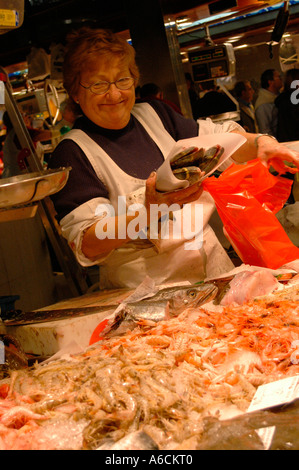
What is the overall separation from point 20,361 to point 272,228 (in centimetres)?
138

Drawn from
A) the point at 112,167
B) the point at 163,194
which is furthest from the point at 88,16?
the point at 163,194

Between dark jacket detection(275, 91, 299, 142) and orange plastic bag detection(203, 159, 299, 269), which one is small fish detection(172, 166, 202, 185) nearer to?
orange plastic bag detection(203, 159, 299, 269)

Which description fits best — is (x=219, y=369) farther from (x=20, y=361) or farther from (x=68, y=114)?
(x=68, y=114)

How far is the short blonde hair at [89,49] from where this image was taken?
2.63m

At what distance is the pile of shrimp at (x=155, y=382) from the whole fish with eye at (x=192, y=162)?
570 millimetres

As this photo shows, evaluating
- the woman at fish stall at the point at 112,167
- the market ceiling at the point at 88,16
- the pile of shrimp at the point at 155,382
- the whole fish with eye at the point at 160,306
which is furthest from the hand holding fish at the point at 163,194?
the market ceiling at the point at 88,16

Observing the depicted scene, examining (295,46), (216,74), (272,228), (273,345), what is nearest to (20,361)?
(273,345)

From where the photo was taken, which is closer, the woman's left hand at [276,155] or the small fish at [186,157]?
the small fish at [186,157]

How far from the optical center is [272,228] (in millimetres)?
2582

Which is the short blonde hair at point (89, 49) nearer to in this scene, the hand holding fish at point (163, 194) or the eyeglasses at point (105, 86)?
the eyeglasses at point (105, 86)

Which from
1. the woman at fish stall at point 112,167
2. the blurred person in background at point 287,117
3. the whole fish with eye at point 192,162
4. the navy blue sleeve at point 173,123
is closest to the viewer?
the whole fish with eye at point 192,162

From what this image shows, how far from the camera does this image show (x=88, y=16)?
19.7 ft

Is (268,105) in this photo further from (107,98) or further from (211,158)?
(211,158)
